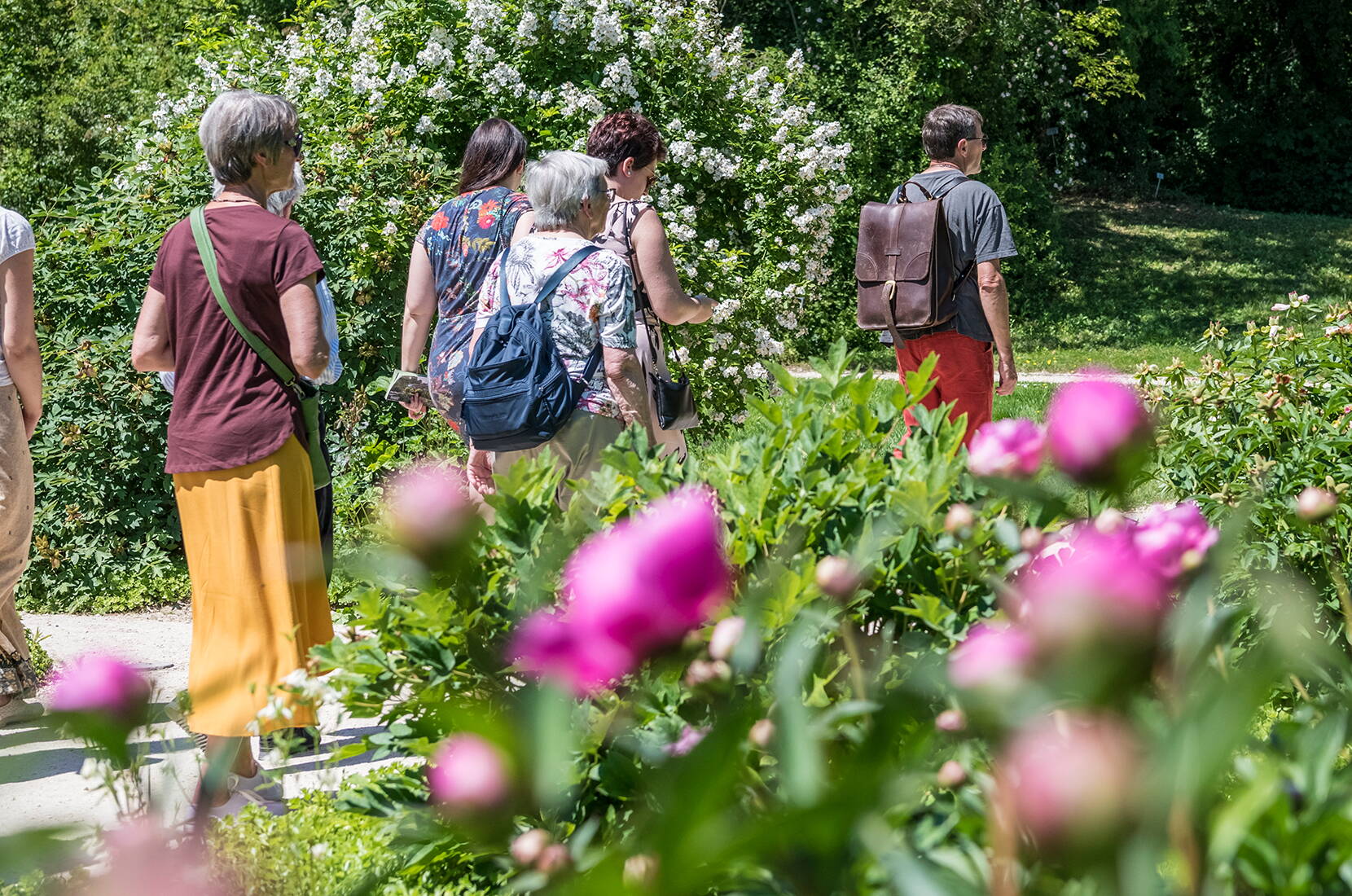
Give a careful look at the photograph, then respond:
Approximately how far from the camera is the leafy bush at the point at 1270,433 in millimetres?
3168

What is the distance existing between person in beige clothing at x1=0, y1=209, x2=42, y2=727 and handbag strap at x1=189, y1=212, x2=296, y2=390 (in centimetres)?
79

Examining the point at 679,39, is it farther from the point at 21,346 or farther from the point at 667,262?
the point at 21,346

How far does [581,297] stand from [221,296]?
0.91 meters

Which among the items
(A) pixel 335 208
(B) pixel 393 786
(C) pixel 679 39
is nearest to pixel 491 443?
(B) pixel 393 786

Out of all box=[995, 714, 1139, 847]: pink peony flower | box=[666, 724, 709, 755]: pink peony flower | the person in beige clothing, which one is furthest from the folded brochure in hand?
box=[995, 714, 1139, 847]: pink peony flower

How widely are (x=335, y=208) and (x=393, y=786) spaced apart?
4.38 metres

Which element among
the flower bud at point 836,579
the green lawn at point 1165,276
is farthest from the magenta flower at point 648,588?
the green lawn at point 1165,276

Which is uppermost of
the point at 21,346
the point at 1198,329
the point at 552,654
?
the point at 552,654

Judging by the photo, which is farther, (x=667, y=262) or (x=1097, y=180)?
(x=1097, y=180)

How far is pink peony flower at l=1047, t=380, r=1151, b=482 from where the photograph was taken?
3.17 feet

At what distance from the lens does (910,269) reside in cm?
445

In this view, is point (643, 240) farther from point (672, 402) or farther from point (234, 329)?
point (234, 329)

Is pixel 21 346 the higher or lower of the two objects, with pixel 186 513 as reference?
higher

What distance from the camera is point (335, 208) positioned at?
5895 mm
